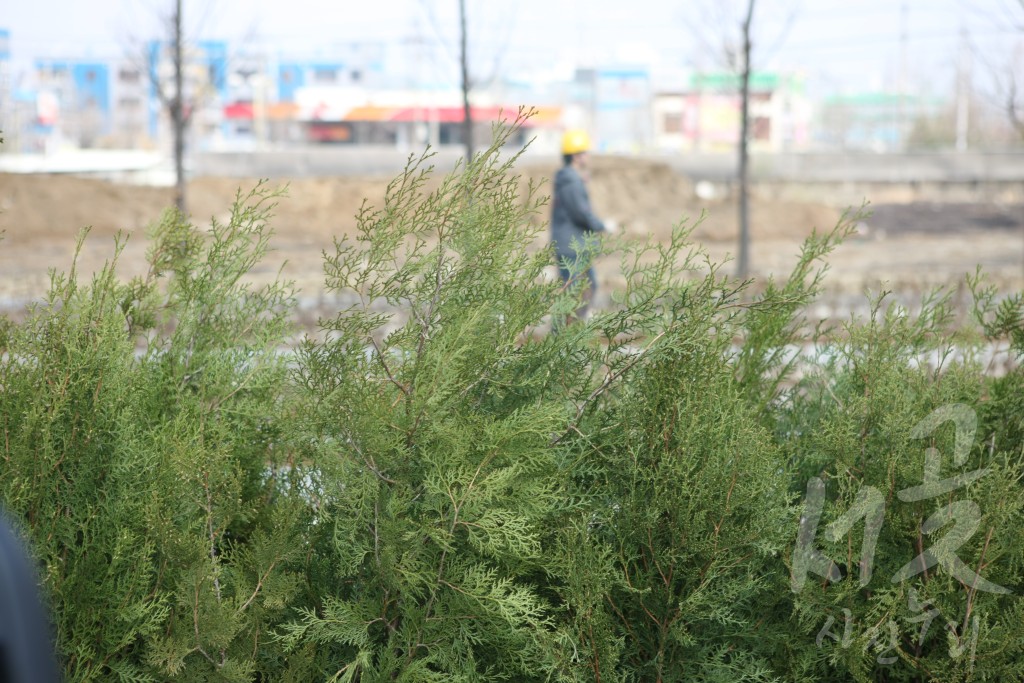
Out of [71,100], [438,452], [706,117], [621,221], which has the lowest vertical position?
[438,452]

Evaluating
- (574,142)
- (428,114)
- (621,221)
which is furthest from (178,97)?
(428,114)

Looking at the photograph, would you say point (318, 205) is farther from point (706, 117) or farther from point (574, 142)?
point (706, 117)

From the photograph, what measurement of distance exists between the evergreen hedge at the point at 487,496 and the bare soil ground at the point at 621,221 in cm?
1245

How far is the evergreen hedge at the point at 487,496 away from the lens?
93.4 inches

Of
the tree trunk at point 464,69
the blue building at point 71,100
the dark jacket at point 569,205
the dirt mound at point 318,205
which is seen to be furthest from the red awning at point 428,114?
the dark jacket at point 569,205

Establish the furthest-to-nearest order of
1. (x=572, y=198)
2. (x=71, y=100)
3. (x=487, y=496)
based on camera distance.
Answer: (x=71, y=100) → (x=572, y=198) → (x=487, y=496)

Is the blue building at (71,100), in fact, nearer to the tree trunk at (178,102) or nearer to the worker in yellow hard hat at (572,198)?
the tree trunk at (178,102)

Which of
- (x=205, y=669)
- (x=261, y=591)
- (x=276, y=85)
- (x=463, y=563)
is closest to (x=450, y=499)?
(x=463, y=563)

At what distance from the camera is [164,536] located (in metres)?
2.31

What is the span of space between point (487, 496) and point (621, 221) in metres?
18.4

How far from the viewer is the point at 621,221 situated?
20.4 m

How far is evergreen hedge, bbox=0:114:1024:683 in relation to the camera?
2373mm

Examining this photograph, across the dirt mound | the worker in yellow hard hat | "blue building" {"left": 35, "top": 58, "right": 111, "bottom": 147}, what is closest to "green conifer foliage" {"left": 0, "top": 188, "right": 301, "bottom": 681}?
the worker in yellow hard hat

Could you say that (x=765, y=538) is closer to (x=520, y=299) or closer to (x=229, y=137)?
(x=520, y=299)
